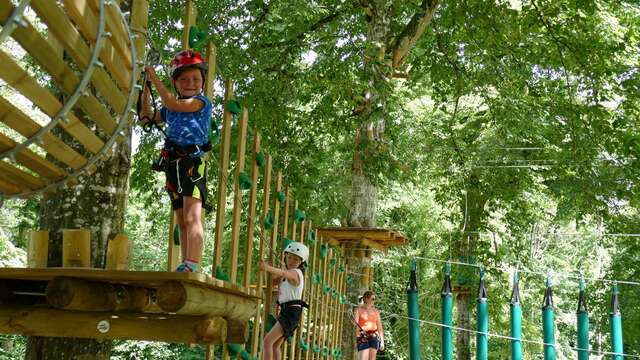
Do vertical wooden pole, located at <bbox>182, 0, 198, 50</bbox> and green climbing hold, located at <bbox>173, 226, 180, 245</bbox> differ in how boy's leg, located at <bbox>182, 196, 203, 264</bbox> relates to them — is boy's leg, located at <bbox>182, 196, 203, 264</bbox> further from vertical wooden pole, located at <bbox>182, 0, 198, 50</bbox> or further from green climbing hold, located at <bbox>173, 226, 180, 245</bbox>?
vertical wooden pole, located at <bbox>182, 0, 198, 50</bbox>

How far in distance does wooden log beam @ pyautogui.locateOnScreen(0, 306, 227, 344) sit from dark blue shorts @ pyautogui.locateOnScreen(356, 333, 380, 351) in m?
6.61

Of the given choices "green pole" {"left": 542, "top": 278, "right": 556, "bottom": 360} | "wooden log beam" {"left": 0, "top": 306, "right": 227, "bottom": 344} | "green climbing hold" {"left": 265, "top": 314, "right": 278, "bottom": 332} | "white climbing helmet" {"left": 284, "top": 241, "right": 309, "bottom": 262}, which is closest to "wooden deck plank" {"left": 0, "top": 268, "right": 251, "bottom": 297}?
"wooden log beam" {"left": 0, "top": 306, "right": 227, "bottom": 344}

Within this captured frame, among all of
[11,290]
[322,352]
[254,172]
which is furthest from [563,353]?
[11,290]

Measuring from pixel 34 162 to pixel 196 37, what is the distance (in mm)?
1286

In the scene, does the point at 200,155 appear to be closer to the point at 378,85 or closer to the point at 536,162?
the point at 378,85

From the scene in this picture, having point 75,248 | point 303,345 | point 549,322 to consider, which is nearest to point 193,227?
point 75,248

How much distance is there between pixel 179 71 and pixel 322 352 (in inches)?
203

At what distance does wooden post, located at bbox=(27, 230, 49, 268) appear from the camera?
3461 mm

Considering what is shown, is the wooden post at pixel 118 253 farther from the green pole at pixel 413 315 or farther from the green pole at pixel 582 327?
the green pole at pixel 582 327

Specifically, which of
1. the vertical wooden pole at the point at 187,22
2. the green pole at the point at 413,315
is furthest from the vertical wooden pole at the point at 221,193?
the green pole at the point at 413,315

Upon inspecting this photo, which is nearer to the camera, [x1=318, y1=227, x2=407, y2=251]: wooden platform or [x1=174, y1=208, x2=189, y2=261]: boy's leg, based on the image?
[x1=174, y1=208, x2=189, y2=261]: boy's leg

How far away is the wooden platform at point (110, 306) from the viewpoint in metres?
2.81

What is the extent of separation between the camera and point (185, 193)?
3.67m

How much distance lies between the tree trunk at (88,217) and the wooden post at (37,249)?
259mm
